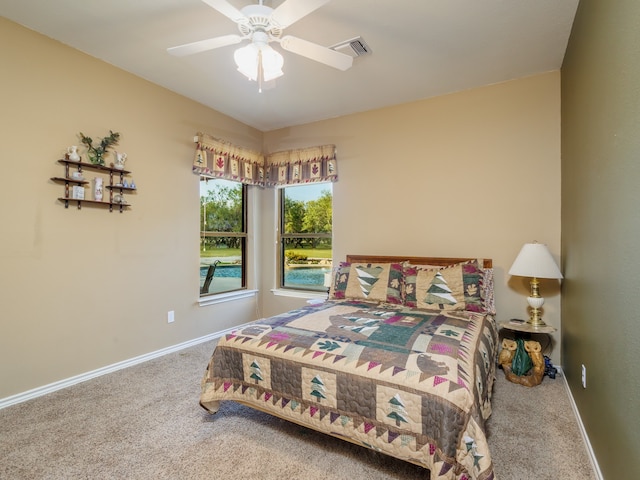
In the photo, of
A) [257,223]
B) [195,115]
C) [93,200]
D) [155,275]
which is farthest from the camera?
[257,223]

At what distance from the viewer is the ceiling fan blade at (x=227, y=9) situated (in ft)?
4.99

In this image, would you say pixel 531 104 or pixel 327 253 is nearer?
pixel 531 104

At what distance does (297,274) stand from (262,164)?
159 centimetres

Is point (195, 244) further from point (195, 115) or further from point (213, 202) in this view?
point (195, 115)

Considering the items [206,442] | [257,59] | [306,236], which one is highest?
[257,59]

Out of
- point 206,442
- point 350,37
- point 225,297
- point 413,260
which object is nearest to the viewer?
point 206,442

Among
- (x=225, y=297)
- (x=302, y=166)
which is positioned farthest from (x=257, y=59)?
(x=225, y=297)

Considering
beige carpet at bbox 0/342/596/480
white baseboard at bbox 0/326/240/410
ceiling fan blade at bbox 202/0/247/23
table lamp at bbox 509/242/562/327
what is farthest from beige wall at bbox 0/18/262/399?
table lamp at bbox 509/242/562/327

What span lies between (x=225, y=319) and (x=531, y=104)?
3981 mm

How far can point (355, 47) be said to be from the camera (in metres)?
2.42

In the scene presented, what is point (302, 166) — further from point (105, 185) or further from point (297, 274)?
point (105, 185)

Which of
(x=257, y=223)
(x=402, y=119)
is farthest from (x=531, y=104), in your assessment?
(x=257, y=223)

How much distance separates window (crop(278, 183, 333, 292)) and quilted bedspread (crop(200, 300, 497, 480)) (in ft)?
5.82

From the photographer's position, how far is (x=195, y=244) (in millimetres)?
3549
